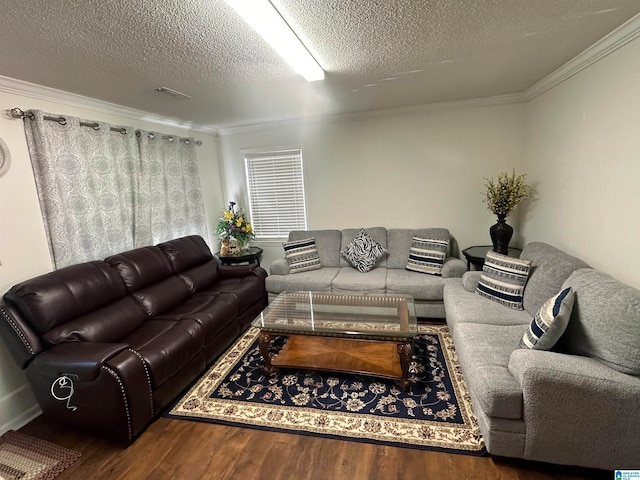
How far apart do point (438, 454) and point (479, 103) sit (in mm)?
3757

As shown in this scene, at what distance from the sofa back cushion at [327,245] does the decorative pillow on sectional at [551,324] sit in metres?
2.55

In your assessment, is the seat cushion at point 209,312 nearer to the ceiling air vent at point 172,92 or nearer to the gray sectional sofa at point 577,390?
the ceiling air vent at point 172,92

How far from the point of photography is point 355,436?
6.50ft

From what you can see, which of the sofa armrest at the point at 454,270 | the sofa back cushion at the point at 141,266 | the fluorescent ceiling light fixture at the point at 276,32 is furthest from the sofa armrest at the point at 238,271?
the fluorescent ceiling light fixture at the point at 276,32

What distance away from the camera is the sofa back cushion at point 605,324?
1589mm

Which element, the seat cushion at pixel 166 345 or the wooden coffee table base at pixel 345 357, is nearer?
the seat cushion at pixel 166 345

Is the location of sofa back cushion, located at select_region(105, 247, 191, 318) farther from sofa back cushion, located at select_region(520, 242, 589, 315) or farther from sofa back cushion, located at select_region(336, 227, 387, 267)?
sofa back cushion, located at select_region(520, 242, 589, 315)

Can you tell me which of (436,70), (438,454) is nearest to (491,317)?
(438,454)

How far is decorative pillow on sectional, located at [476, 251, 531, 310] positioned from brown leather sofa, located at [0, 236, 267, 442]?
8.14 ft

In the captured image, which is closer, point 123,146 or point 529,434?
point 529,434

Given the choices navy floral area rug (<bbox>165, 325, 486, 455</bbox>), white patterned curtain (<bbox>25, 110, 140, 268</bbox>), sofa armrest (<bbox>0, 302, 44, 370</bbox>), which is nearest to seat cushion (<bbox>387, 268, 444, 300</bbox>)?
navy floral area rug (<bbox>165, 325, 486, 455</bbox>)

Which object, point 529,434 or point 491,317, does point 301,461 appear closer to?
point 529,434

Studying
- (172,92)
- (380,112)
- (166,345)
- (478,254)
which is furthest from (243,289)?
(380,112)

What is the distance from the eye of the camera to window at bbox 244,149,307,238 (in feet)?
15.1
